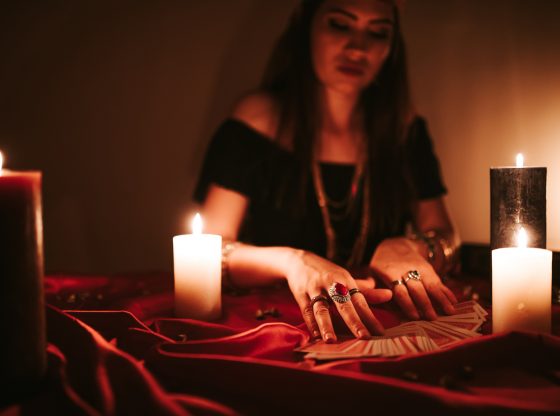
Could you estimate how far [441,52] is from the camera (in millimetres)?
1939

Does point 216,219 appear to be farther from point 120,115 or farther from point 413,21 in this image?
point 413,21

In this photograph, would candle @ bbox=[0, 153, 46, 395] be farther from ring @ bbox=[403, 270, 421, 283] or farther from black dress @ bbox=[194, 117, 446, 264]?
black dress @ bbox=[194, 117, 446, 264]

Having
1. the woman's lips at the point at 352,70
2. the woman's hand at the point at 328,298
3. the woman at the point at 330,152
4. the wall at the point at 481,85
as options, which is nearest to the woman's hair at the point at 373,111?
the woman at the point at 330,152

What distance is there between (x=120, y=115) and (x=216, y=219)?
2.28ft

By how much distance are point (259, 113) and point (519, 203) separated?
91 centimetres

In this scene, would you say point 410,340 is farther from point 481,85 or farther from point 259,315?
point 481,85

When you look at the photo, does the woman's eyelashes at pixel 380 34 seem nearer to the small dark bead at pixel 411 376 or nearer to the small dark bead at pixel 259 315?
the small dark bead at pixel 259 315

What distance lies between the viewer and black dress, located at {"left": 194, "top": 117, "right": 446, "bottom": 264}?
159cm

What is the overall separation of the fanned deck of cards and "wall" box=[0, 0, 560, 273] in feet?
3.77

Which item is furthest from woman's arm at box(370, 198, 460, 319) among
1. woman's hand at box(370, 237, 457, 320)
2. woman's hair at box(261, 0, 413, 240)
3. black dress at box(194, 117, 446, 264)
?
black dress at box(194, 117, 446, 264)

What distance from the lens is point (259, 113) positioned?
64.4 inches

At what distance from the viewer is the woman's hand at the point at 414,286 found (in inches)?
36.1

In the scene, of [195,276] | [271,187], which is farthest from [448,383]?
[271,187]

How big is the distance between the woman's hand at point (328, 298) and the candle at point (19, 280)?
387 mm
